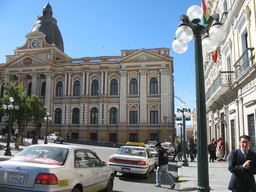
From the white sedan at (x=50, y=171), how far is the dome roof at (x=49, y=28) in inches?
1964

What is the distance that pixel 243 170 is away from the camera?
15.8ft

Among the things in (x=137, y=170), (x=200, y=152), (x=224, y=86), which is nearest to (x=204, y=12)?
(x=200, y=152)

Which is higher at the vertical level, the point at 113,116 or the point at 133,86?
the point at 133,86

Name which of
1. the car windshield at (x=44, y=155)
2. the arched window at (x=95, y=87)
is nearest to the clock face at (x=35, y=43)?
the arched window at (x=95, y=87)

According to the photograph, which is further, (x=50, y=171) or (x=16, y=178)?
(x=16, y=178)

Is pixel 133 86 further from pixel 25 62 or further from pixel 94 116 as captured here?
pixel 25 62

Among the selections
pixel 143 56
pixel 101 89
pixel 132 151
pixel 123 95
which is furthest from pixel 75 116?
pixel 132 151

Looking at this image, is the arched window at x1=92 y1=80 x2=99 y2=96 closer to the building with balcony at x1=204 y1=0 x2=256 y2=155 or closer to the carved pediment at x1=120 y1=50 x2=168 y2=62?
the carved pediment at x1=120 y1=50 x2=168 y2=62

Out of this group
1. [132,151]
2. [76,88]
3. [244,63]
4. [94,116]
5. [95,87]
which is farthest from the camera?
[76,88]

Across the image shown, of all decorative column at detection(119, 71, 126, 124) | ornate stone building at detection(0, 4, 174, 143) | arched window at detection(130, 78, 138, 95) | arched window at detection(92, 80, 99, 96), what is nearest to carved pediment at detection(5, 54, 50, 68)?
ornate stone building at detection(0, 4, 174, 143)

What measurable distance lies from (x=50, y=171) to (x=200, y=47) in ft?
14.2

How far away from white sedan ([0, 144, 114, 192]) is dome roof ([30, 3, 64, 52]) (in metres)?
49.9

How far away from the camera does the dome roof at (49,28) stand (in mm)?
53562

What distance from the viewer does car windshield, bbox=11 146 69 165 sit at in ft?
20.0
